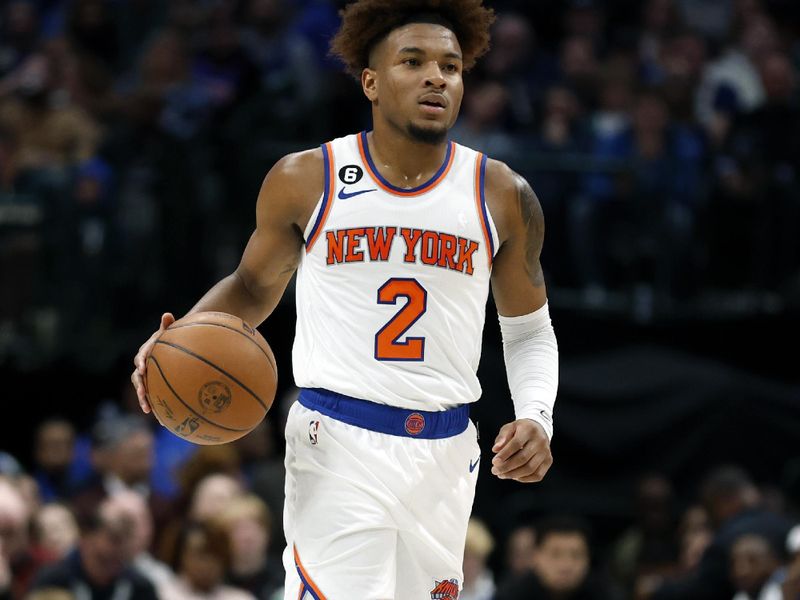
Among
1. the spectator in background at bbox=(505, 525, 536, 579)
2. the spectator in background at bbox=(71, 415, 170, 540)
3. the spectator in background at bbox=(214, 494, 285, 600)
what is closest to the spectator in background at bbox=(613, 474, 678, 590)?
the spectator in background at bbox=(505, 525, 536, 579)

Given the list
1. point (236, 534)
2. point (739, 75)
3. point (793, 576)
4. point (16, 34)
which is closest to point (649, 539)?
point (793, 576)

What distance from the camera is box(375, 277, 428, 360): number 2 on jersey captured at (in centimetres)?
515

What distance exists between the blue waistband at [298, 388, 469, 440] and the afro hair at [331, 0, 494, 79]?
4.17ft

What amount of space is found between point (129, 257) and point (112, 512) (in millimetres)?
2609

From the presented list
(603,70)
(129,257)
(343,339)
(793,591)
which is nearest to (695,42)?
(603,70)

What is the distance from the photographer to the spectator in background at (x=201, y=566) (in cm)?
866

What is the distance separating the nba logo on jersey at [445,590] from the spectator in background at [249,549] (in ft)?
12.5

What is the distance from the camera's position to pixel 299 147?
1103 cm

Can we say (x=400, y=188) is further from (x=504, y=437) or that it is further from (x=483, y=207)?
(x=504, y=437)

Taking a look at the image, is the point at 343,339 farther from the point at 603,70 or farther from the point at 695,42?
the point at 695,42

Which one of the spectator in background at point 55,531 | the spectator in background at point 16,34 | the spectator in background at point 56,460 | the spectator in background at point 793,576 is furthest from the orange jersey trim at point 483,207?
the spectator in background at point 16,34

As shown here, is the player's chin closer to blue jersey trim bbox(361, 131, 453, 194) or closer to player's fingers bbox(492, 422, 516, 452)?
blue jersey trim bbox(361, 131, 453, 194)

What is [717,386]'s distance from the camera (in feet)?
35.6

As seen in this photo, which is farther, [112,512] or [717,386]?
[717,386]
